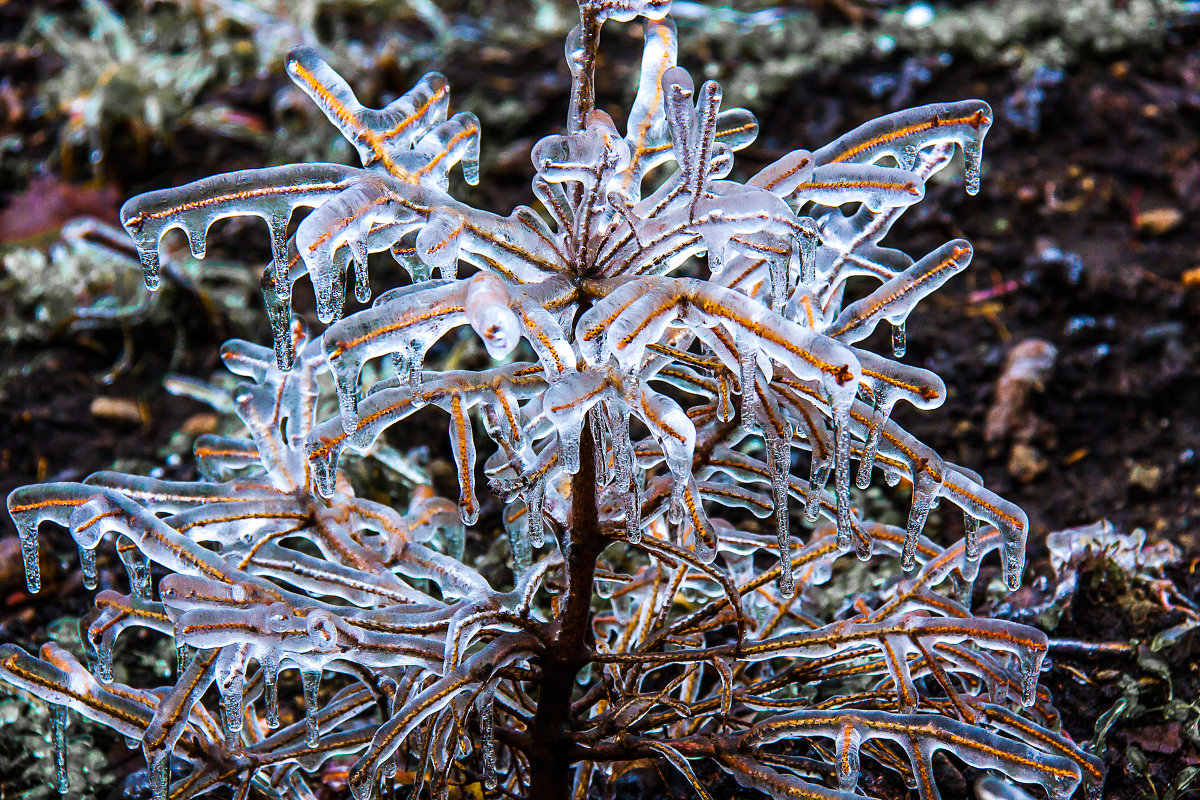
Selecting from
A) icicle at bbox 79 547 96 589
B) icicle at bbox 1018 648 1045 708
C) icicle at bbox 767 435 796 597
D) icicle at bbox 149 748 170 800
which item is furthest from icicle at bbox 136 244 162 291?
icicle at bbox 1018 648 1045 708

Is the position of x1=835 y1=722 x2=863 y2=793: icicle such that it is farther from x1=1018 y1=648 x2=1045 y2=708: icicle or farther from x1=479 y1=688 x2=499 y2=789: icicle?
x1=479 y1=688 x2=499 y2=789: icicle

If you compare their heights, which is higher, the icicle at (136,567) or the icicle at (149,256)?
the icicle at (149,256)

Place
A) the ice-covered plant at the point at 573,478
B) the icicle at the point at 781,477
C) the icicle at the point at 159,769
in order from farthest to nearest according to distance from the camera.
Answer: the icicle at the point at 159,769, the icicle at the point at 781,477, the ice-covered plant at the point at 573,478

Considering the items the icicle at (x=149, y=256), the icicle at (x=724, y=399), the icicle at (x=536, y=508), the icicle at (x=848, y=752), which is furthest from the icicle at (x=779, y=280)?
the icicle at (x=149, y=256)

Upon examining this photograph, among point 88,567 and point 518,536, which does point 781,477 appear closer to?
point 518,536

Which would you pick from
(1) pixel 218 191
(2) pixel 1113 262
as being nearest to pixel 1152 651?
(2) pixel 1113 262

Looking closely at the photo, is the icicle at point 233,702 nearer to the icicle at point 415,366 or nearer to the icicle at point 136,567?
the icicle at point 136,567

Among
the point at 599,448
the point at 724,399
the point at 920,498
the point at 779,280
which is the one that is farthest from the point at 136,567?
the point at 920,498

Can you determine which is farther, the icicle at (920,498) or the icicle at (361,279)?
the icicle at (920,498)
